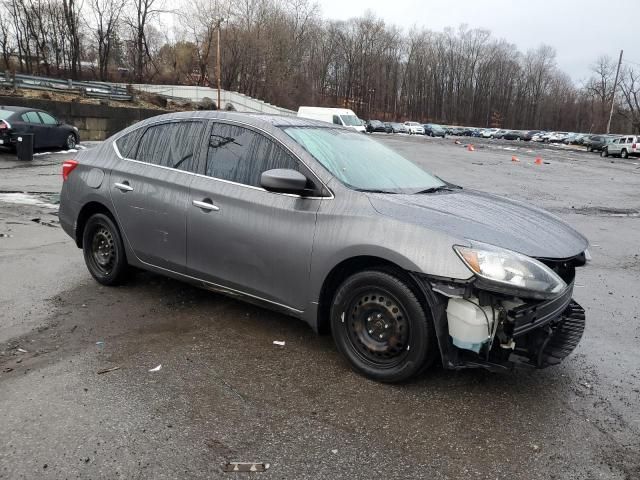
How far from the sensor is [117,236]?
4.86 m

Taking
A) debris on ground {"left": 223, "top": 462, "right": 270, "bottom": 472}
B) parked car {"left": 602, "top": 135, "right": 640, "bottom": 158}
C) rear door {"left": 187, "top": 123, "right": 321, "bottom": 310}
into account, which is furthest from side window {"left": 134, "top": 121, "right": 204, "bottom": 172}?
parked car {"left": 602, "top": 135, "right": 640, "bottom": 158}

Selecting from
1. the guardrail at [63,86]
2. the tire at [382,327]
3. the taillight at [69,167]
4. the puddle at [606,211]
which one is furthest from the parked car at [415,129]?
the tire at [382,327]

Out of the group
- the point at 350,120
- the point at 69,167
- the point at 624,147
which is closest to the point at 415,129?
the point at 624,147

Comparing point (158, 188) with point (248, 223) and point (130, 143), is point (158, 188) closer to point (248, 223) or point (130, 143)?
point (130, 143)

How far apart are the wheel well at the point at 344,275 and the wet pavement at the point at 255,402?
13.0 inches

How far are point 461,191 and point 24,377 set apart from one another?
3.40 m

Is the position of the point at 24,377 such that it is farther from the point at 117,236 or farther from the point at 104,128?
the point at 104,128

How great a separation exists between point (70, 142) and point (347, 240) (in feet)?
61.4

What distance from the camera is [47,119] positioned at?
1806 centimetres

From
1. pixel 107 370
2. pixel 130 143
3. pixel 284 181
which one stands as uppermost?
pixel 130 143

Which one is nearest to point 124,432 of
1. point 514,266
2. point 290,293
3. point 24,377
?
point 24,377

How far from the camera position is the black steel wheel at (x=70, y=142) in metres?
19.2

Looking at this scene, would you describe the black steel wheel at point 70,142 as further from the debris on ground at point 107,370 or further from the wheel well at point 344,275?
the wheel well at point 344,275

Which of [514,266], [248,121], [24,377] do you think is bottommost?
[24,377]
